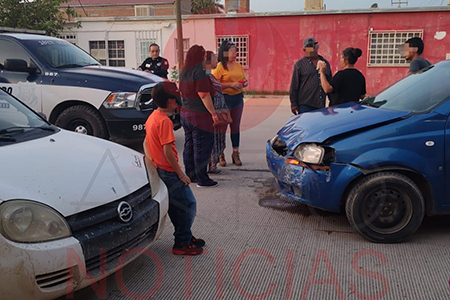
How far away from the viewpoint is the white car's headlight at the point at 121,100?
6.78 meters

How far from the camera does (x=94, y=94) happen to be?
6.79 meters

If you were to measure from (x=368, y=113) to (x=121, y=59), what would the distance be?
19.5 meters

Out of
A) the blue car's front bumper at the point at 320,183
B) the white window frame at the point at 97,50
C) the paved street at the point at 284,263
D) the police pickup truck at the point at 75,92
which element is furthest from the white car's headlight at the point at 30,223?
the white window frame at the point at 97,50

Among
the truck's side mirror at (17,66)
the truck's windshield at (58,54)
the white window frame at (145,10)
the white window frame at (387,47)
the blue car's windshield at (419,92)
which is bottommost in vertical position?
the blue car's windshield at (419,92)

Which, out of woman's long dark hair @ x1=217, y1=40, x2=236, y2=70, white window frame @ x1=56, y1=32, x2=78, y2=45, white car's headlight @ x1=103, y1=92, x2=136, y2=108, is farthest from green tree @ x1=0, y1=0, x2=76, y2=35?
woman's long dark hair @ x1=217, y1=40, x2=236, y2=70

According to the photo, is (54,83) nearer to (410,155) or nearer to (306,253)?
(306,253)

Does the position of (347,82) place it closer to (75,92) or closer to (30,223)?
(75,92)

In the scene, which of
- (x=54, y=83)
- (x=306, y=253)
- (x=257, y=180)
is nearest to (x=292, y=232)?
(x=306, y=253)

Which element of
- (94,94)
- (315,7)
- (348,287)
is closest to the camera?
(348,287)

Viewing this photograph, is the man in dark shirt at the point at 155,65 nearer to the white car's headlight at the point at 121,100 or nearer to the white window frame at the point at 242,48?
the white car's headlight at the point at 121,100

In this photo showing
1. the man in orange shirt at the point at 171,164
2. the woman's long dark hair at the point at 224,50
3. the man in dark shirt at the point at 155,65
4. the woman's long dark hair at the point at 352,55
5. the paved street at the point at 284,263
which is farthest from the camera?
the man in dark shirt at the point at 155,65

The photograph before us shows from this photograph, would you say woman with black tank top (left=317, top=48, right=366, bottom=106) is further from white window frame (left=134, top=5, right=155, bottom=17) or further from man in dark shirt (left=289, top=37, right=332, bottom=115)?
white window frame (left=134, top=5, right=155, bottom=17)

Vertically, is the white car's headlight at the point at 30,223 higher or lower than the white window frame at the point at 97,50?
lower

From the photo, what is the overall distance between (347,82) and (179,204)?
10.4 ft
